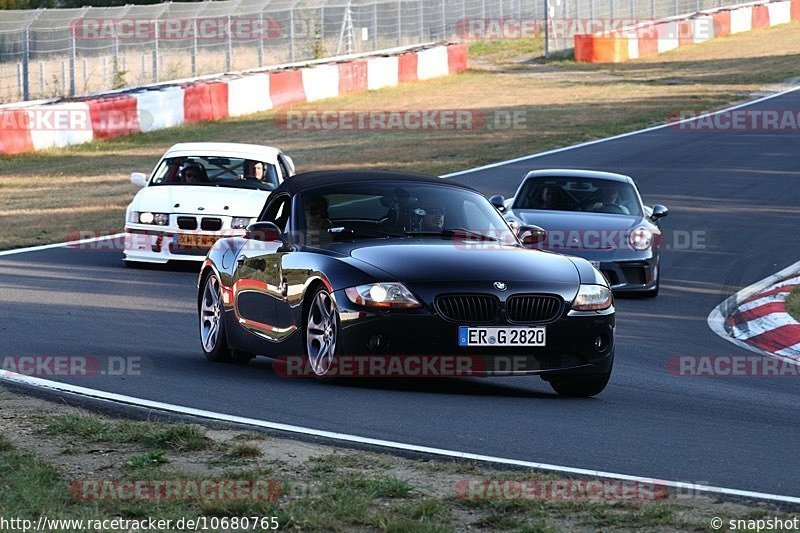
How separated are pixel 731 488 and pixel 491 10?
178 ft

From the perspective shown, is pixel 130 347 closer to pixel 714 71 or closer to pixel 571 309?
pixel 571 309

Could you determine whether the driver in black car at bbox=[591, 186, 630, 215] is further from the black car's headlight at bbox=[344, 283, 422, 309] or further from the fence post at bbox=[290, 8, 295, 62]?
the fence post at bbox=[290, 8, 295, 62]

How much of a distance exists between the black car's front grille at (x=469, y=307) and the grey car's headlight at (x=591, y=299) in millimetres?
528

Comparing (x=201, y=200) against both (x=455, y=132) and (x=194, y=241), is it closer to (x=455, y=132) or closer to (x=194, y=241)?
(x=194, y=241)

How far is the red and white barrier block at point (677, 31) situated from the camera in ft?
165

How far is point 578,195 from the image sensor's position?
17.7 m

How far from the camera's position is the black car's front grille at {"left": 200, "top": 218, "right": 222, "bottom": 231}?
17344mm

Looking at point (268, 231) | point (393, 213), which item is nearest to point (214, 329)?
point (268, 231)

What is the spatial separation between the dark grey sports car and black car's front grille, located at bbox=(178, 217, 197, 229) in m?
A: 3.59

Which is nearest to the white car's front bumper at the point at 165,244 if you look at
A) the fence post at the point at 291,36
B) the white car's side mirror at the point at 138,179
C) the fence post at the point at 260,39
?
the white car's side mirror at the point at 138,179

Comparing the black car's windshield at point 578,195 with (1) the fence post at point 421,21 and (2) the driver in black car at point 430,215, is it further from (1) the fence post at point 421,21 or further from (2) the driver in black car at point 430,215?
(1) the fence post at point 421,21

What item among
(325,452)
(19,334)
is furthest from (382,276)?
(19,334)

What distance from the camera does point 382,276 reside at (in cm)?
890

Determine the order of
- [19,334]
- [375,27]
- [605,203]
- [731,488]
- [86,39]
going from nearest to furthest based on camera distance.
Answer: [731,488] < [19,334] < [605,203] < [86,39] < [375,27]
